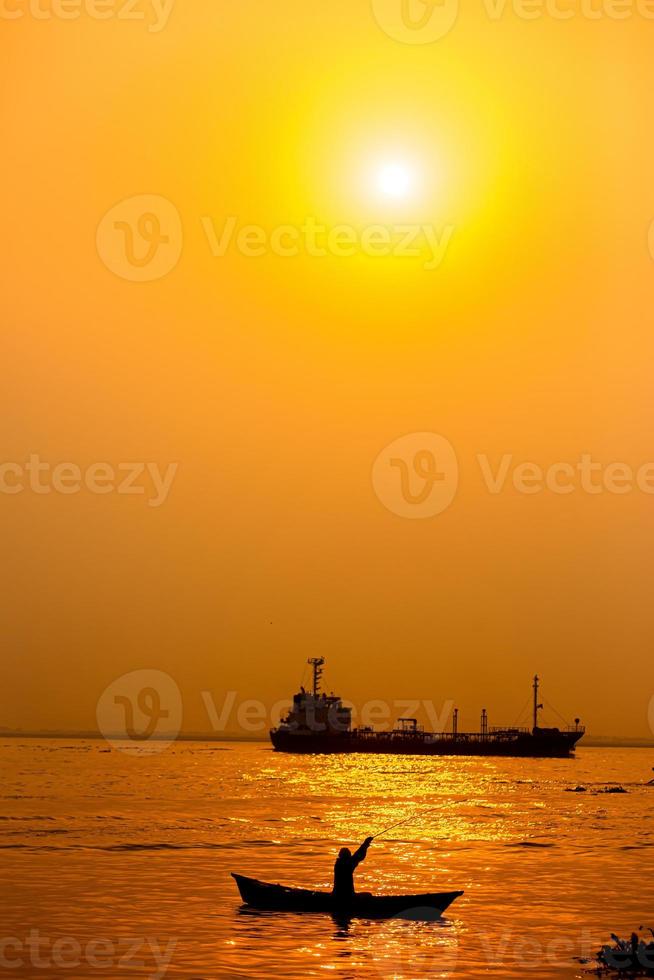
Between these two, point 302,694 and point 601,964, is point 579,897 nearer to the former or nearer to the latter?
point 601,964

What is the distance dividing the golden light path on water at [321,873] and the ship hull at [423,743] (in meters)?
56.8

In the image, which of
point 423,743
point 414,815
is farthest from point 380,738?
point 414,815

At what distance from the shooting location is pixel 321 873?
135 ft

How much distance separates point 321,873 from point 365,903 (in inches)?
431

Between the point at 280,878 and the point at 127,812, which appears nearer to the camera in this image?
the point at 280,878

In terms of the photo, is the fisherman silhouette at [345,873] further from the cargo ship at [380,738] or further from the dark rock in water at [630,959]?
the cargo ship at [380,738]

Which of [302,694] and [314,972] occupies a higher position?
Result: [302,694]

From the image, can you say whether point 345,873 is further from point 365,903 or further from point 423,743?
point 423,743

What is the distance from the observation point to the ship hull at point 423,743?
488 ft

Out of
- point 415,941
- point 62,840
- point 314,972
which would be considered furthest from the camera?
point 62,840

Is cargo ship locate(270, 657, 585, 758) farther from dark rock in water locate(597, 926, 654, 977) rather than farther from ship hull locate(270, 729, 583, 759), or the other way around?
dark rock in water locate(597, 926, 654, 977)

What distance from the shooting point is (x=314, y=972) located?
84.0 feet

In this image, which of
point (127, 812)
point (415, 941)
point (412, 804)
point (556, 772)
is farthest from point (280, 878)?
point (556, 772)

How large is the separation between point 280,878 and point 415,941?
38.1ft
